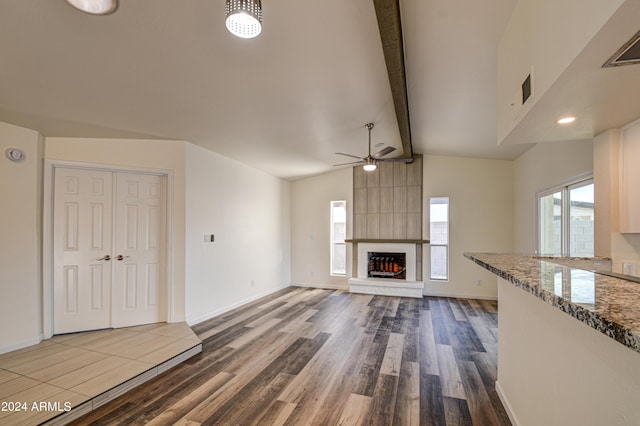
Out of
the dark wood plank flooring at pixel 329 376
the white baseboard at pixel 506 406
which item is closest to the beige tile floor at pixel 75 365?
the dark wood plank flooring at pixel 329 376

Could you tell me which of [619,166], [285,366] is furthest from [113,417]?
[619,166]

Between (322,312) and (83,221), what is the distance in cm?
371

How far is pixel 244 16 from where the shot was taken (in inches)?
58.0

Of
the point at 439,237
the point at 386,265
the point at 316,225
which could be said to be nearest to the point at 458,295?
the point at 439,237

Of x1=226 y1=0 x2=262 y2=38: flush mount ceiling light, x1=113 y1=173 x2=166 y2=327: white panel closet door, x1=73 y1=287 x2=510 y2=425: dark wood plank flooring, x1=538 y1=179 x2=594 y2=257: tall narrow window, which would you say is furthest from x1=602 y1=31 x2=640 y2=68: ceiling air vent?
x1=113 y1=173 x2=166 y2=327: white panel closet door

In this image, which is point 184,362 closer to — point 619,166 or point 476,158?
point 619,166

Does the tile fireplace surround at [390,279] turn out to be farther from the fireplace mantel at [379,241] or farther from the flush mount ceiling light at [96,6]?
the flush mount ceiling light at [96,6]

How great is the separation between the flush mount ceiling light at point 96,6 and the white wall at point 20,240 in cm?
242

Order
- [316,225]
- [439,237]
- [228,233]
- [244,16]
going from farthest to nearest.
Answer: [316,225]
[439,237]
[228,233]
[244,16]

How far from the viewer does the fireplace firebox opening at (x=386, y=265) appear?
260 inches

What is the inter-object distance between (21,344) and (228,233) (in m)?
2.76

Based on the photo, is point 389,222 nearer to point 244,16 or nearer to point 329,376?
point 329,376

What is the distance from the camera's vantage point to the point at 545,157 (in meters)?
4.29

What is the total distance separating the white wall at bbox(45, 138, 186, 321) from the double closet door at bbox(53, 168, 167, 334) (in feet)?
0.59
